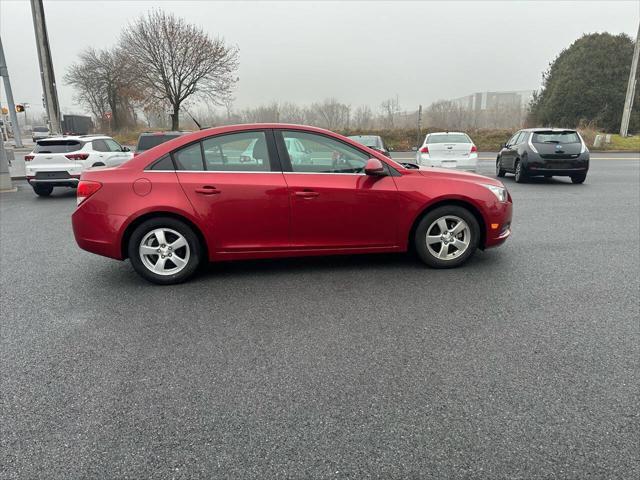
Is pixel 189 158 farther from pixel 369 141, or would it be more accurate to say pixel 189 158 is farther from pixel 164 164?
pixel 369 141

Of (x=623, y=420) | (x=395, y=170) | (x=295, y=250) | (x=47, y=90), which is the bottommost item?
(x=623, y=420)

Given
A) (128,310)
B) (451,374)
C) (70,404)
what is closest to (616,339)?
(451,374)

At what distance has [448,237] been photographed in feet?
16.1

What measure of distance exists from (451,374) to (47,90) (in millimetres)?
19668

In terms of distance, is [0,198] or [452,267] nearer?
[452,267]

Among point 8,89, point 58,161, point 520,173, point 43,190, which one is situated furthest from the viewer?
point 8,89

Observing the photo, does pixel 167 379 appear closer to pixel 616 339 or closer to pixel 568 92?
pixel 616 339

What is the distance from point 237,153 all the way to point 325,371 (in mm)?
2613

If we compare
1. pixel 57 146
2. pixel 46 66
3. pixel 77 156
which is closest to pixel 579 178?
pixel 77 156

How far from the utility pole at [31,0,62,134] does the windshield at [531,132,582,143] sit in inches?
693

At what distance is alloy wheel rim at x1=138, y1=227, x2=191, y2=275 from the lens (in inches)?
177

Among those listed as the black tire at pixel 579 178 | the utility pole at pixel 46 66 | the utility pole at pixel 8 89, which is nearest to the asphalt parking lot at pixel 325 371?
the black tire at pixel 579 178

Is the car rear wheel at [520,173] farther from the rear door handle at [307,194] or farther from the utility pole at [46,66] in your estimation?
the utility pole at [46,66]

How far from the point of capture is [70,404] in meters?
2.56
